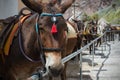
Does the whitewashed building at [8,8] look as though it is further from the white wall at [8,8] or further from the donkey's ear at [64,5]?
the donkey's ear at [64,5]

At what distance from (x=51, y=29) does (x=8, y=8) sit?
8.30 metres

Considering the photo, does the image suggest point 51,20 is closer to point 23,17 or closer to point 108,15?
point 23,17

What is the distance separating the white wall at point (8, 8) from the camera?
43.0 ft

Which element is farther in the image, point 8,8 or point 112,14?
point 112,14

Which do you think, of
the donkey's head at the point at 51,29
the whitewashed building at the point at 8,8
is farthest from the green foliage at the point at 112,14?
the donkey's head at the point at 51,29

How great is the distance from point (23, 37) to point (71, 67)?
9502 mm

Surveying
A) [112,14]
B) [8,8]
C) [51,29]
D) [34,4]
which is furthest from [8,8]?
[112,14]

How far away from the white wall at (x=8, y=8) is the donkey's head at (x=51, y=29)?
715cm

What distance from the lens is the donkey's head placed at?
555 cm

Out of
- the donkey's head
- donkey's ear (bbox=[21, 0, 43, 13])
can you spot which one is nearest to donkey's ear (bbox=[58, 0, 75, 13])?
the donkey's head

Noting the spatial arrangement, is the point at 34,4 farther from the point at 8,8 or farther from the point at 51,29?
the point at 8,8

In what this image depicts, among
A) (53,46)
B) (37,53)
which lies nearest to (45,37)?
(53,46)

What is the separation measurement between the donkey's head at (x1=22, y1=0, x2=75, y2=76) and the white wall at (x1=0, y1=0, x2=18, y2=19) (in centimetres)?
715

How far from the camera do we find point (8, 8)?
13.8 metres
